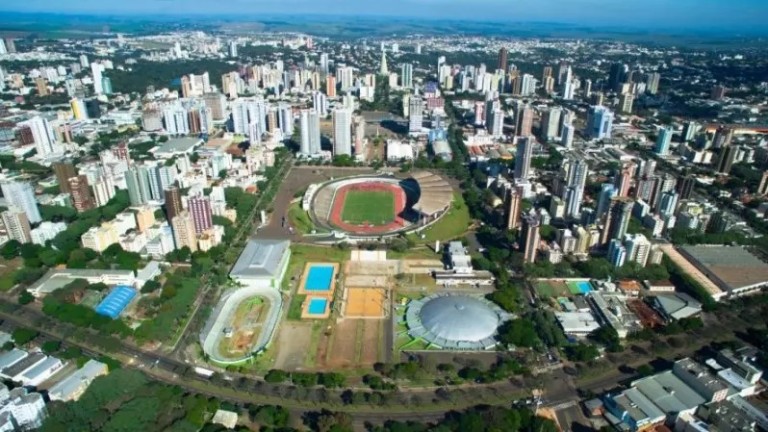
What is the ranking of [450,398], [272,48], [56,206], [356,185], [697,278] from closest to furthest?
[450,398] < [697,278] < [56,206] < [356,185] < [272,48]

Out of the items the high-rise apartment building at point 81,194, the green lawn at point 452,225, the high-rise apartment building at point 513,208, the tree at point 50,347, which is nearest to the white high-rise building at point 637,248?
the high-rise apartment building at point 513,208

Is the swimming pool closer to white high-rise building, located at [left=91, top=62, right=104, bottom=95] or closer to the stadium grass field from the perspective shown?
the stadium grass field

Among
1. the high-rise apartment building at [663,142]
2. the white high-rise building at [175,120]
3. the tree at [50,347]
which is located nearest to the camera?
the tree at [50,347]

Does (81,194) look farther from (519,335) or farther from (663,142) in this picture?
(663,142)

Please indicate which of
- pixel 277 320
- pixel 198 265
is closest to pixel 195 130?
pixel 198 265

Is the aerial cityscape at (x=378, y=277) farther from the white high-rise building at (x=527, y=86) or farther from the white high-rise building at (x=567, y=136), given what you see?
the white high-rise building at (x=527, y=86)

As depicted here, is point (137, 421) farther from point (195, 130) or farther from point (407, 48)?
point (407, 48)

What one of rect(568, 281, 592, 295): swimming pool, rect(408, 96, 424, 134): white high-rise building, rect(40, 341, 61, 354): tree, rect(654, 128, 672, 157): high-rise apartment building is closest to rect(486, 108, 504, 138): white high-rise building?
rect(408, 96, 424, 134): white high-rise building
